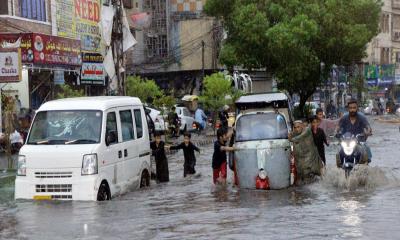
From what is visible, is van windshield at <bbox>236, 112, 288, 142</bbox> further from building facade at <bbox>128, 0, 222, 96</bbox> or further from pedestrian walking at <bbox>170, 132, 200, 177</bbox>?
building facade at <bbox>128, 0, 222, 96</bbox>

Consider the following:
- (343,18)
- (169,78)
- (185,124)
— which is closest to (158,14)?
(169,78)

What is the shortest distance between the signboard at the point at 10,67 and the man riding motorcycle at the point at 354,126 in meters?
10.9

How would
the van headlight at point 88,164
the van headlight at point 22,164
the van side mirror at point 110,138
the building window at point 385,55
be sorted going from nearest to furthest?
1. the van headlight at point 88,164
2. the van headlight at point 22,164
3. the van side mirror at point 110,138
4. the building window at point 385,55

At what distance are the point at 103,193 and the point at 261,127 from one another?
392 centimetres

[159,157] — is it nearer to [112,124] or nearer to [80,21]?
[112,124]

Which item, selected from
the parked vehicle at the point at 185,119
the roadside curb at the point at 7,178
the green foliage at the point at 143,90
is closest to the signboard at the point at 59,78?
the green foliage at the point at 143,90

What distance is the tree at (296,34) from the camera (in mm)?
36000

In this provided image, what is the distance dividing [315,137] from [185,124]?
25.4 m

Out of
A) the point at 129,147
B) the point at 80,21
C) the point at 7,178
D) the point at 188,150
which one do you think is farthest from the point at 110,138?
the point at 80,21

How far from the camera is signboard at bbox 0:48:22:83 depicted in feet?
73.4

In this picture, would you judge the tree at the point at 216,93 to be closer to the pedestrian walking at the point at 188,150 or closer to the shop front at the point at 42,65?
the shop front at the point at 42,65

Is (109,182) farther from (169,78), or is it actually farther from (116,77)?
(169,78)

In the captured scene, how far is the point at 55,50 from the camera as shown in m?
28.6

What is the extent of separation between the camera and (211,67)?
5341 centimetres
